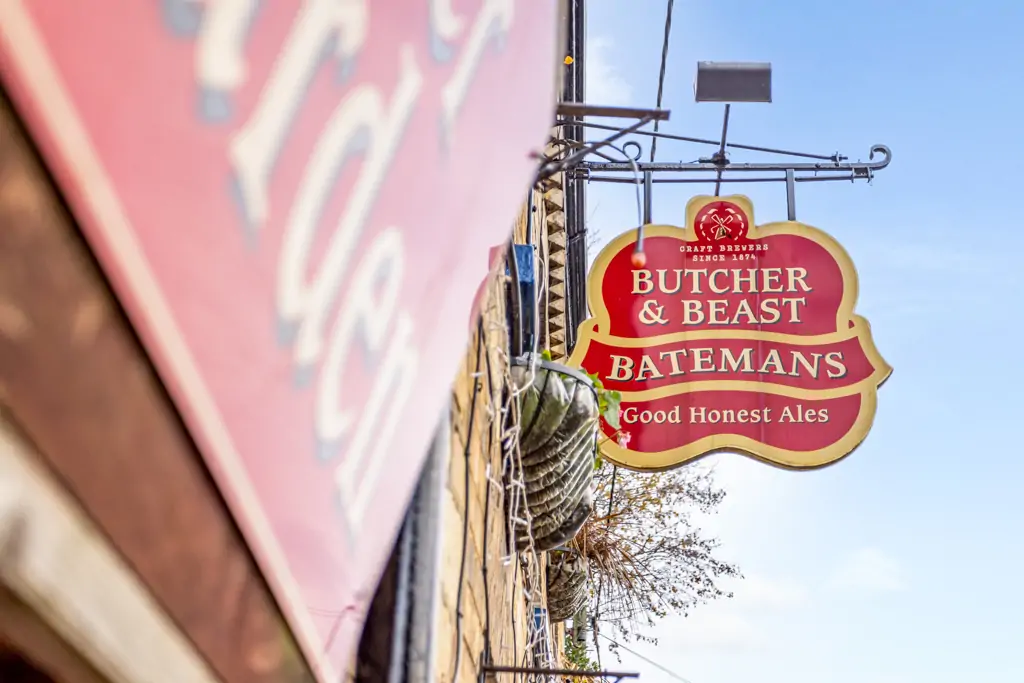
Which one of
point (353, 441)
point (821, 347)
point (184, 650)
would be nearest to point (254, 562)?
point (184, 650)

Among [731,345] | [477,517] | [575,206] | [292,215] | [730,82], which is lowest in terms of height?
[292,215]

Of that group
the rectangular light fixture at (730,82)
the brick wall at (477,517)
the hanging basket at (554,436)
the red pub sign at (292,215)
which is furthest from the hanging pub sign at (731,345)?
the red pub sign at (292,215)

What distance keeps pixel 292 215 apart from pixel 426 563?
3.70 ft

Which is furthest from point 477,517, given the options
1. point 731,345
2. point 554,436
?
point 731,345

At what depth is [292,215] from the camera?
29.8 inches

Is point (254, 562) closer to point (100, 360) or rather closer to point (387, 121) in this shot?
point (100, 360)

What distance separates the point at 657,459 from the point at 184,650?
4.33 m

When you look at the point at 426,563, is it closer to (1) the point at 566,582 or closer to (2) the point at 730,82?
(2) the point at 730,82

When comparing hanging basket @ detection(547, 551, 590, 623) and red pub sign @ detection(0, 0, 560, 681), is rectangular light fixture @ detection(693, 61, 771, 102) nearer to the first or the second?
hanging basket @ detection(547, 551, 590, 623)

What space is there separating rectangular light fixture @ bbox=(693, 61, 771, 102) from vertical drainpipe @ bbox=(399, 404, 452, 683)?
399 cm

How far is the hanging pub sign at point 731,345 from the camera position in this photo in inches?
195

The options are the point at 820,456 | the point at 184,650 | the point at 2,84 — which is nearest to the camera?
the point at 2,84

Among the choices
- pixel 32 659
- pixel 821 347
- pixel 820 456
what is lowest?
pixel 32 659

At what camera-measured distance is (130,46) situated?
0.54m
